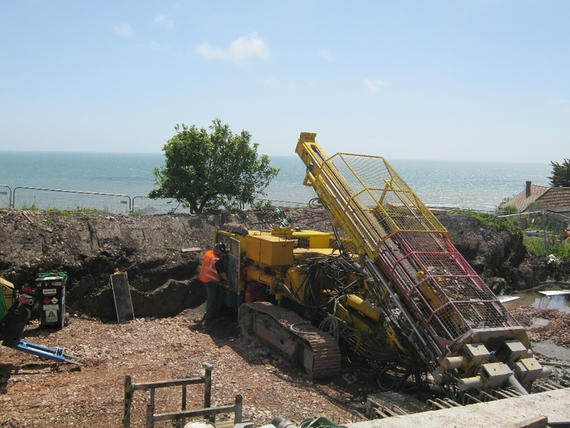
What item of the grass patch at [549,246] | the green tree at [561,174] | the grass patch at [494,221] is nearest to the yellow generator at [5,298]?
the grass patch at [494,221]

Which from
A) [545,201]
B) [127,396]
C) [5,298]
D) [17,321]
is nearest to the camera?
[127,396]

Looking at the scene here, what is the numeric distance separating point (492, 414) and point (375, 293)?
331 cm

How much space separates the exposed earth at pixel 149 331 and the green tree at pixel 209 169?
116 centimetres

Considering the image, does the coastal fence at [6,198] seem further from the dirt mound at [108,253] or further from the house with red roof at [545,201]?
the house with red roof at [545,201]

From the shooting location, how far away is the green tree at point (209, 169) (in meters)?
16.8

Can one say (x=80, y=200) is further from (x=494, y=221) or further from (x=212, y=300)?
(x=494, y=221)

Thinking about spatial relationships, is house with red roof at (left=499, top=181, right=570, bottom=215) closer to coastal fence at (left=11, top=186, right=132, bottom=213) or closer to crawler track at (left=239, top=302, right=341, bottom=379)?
coastal fence at (left=11, top=186, right=132, bottom=213)

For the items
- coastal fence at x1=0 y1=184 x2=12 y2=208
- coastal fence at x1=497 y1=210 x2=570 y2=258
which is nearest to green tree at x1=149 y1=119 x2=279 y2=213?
coastal fence at x1=0 y1=184 x2=12 y2=208

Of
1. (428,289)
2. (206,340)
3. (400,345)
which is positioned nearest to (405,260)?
(428,289)

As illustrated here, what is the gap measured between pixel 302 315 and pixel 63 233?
6.24m

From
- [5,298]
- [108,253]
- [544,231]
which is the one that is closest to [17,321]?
[5,298]

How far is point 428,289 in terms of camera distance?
25.8ft

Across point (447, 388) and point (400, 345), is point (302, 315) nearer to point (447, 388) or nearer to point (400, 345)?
point (400, 345)

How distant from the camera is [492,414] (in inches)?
217
